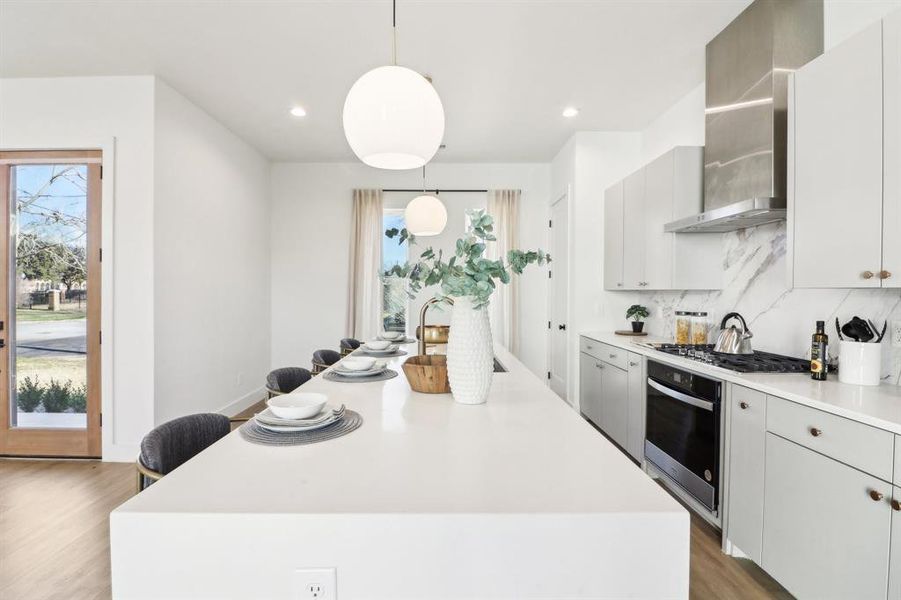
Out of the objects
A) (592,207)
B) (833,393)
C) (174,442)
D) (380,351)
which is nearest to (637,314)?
(592,207)

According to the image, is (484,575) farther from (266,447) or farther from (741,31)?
(741,31)

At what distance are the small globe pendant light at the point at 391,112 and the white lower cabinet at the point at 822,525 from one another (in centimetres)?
183

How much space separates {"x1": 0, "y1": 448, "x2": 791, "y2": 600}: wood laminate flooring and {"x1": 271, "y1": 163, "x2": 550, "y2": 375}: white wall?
8.24ft

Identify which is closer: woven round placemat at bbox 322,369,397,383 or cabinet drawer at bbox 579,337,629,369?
woven round placemat at bbox 322,369,397,383

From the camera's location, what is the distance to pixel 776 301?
2.56 metres

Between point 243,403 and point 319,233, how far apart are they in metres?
2.15

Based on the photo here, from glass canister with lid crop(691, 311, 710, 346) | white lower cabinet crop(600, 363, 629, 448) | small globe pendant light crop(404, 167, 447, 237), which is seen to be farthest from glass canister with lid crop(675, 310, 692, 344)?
small globe pendant light crop(404, 167, 447, 237)

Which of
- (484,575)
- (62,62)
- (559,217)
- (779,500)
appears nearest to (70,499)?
(62,62)

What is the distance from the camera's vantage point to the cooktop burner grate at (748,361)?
6.92ft

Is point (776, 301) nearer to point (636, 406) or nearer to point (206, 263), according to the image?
point (636, 406)

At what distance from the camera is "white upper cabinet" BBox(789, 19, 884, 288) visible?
1637 mm

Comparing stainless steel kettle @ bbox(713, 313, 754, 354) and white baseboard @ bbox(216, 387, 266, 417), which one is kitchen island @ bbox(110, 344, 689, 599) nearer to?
stainless steel kettle @ bbox(713, 313, 754, 354)

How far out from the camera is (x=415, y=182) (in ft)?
17.9

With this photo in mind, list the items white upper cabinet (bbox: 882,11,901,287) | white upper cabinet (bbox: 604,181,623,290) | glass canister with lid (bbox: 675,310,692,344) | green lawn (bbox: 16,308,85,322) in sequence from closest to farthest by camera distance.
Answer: white upper cabinet (bbox: 882,11,901,287) → glass canister with lid (bbox: 675,310,692,344) → green lawn (bbox: 16,308,85,322) → white upper cabinet (bbox: 604,181,623,290)
